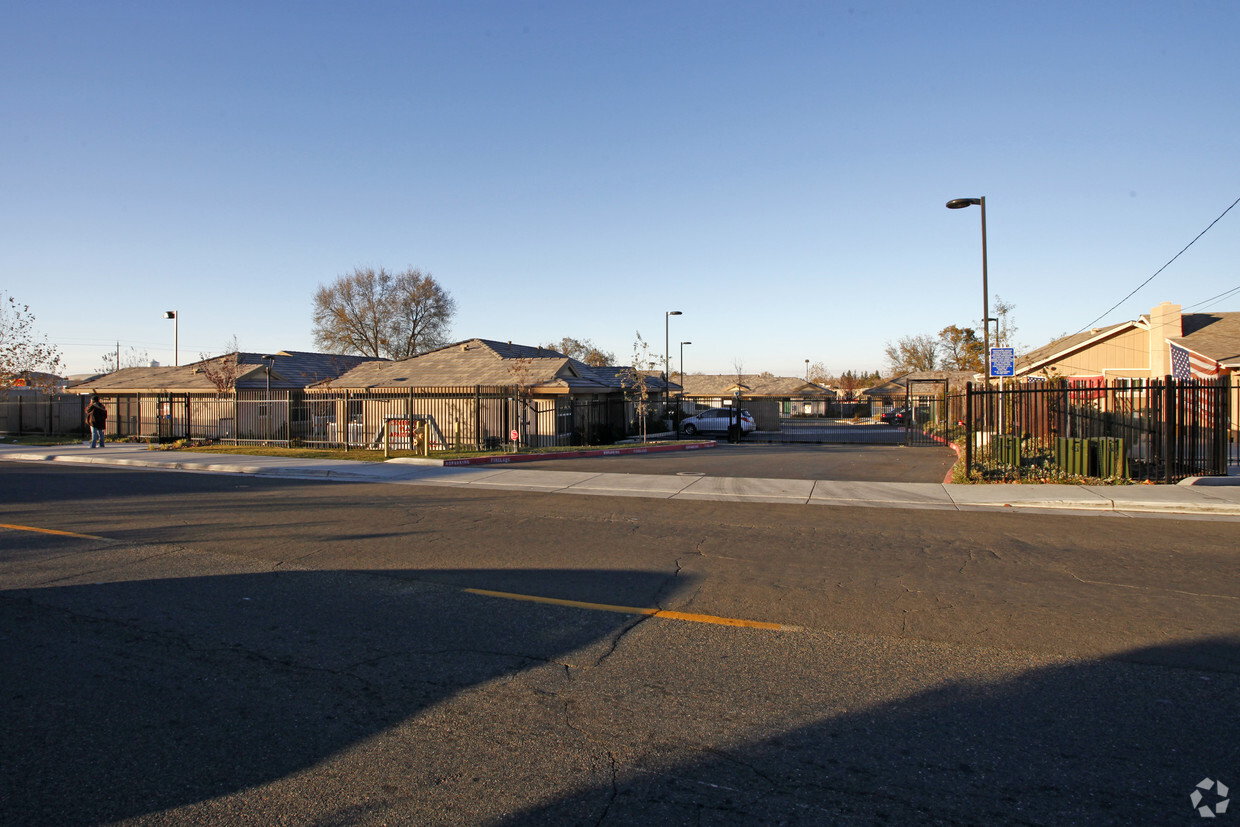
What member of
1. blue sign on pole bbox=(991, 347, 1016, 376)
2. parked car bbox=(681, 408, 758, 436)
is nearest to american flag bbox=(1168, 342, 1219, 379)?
blue sign on pole bbox=(991, 347, 1016, 376)

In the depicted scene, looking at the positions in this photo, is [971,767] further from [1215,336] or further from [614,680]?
[1215,336]

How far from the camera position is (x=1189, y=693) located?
4.64 metres

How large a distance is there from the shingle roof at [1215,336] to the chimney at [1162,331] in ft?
1.26

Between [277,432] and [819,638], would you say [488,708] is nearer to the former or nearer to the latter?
[819,638]

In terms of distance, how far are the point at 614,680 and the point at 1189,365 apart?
82.5ft

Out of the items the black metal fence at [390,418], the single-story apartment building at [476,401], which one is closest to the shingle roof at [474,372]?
the single-story apartment building at [476,401]

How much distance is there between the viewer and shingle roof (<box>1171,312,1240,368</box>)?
26.4 meters

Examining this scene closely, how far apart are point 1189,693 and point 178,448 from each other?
95.4 ft

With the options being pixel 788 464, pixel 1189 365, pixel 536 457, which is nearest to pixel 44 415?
pixel 536 457

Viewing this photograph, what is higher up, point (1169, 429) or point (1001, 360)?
point (1001, 360)

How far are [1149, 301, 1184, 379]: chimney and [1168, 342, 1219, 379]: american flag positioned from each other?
523 centimetres

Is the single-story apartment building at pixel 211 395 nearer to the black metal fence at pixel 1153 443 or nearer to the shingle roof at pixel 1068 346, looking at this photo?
the black metal fence at pixel 1153 443

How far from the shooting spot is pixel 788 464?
66.4 feet

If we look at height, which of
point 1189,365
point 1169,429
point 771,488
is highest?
point 1189,365
